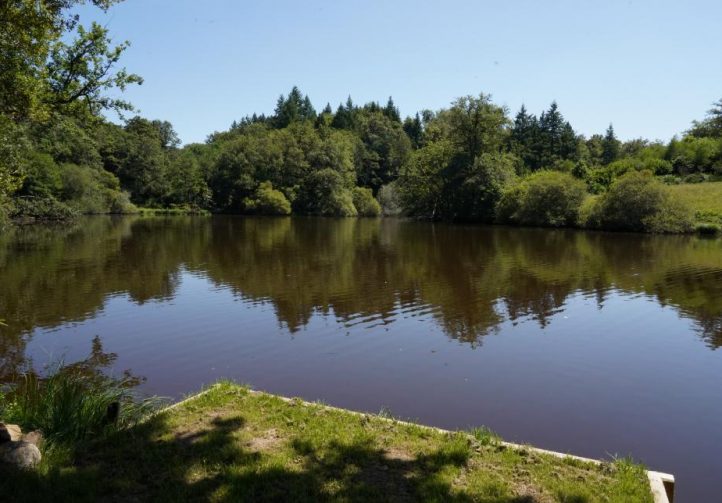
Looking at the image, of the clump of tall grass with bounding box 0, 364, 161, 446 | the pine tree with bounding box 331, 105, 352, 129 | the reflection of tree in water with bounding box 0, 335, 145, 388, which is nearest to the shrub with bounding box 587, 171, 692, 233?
the reflection of tree in water with bounding box 0, 335, 145, 388

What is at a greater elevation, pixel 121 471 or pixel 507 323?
pixel 121 471

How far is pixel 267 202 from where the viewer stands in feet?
287

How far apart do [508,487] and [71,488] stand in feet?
13.7

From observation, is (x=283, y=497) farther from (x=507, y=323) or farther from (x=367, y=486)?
(x=507, y=323)

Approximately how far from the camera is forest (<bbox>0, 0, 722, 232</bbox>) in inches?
562

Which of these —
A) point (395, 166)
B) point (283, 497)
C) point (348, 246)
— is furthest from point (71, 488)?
point (395, 166)

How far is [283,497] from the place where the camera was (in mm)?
4938

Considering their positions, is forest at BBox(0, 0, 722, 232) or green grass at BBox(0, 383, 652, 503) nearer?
green grass at BBox(0, 383, 652, 503)

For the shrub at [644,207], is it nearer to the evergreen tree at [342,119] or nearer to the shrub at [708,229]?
the shrub at [708,229]

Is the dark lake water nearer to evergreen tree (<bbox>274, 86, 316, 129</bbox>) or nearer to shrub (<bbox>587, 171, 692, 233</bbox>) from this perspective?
shrub (<bbox>587, 171, 692, 233</bbox>)

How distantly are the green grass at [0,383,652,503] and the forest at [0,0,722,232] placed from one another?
7.42 metres

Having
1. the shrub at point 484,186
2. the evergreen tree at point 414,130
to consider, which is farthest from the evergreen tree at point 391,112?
the shrub at point 484,186

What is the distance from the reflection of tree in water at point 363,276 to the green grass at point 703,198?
537 inches

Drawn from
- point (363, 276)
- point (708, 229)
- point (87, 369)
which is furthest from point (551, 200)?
point (87, 369)
